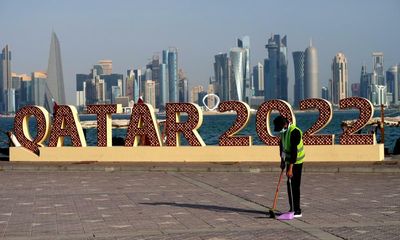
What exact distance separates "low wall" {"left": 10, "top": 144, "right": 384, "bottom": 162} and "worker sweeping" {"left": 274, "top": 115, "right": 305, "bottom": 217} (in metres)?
12.8

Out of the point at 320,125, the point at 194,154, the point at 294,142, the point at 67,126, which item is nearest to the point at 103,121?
the point at 67,126

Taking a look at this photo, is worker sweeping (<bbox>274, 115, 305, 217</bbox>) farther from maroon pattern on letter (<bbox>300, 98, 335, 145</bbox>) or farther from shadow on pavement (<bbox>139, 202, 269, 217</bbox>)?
maroon pattern on letter (<bbox>300, 98, 335, 145</bbox>)

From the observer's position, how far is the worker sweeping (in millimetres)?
13328

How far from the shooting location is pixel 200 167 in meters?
24.8

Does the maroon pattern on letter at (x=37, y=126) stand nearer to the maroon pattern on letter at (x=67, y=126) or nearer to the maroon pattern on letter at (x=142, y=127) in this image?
the maroon pattern on letter at (x=67, y=126)

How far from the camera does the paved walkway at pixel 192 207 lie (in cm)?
1173

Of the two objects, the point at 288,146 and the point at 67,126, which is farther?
the point at 67,126

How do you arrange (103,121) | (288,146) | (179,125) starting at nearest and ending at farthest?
(288,146) → (179,125) → (103,121)

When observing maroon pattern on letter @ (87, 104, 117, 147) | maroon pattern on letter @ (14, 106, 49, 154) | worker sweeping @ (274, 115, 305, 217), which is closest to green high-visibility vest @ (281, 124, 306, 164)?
worker sweeping @ (274, 115, 305, 217)

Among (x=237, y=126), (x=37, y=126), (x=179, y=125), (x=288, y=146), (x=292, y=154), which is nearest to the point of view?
(x=292, y=154)

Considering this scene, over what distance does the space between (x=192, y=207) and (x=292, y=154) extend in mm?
2735

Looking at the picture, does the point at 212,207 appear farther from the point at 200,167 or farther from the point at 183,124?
the point at 183,124

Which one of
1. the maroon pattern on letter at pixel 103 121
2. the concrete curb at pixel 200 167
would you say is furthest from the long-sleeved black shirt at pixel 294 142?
the maroon pattern on letter at pixel 103 121

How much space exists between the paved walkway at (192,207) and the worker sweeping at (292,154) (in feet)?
1.25
